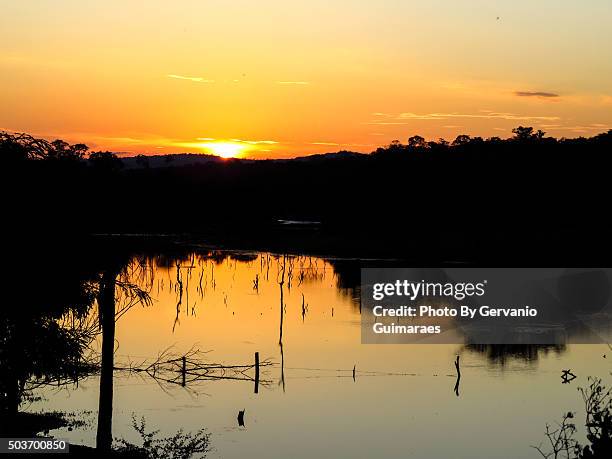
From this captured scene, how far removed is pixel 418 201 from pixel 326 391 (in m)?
94.6

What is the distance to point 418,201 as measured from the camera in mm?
134750

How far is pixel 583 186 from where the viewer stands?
4742 inches

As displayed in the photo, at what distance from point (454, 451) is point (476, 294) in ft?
146

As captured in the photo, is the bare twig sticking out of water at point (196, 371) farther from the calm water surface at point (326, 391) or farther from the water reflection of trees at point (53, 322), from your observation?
the water reflection of trees at point (53, 322)

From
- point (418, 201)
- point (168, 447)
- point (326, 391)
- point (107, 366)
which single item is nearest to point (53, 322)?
point (107, 366)

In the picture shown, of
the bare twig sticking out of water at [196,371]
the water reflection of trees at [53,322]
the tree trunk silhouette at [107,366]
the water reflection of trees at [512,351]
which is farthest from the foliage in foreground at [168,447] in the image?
the water reflection of trees at [512,351]

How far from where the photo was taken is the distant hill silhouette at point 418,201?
102m

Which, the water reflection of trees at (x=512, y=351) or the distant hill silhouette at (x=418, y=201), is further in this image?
the distant hill silhouette at (x=418, y=201)

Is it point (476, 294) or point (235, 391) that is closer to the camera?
point (235, 391)

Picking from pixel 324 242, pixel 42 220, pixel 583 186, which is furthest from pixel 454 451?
pixel 583 186

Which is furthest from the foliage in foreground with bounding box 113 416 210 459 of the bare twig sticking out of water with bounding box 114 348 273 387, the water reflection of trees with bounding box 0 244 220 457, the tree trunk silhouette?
the bare twig sticking out of water with bounding box 114 348 273 387

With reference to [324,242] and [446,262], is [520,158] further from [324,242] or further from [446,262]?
[446,262]

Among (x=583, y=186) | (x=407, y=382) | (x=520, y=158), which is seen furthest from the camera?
(x=520, y=158)

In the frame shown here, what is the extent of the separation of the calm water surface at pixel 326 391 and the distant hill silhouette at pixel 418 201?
32.0ft
